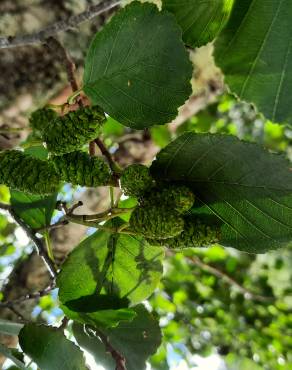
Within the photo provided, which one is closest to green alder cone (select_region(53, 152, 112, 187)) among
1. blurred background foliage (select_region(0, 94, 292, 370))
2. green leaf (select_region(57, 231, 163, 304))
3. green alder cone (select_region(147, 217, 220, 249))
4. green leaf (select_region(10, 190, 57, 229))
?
green alder cone (select_region(147, 217, 220, 249))

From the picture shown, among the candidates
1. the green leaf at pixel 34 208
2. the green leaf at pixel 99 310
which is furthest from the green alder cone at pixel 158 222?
the green leaf at pixel 34 208

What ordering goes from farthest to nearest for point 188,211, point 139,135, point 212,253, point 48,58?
point 212,253 → point 139,135 → point 48,58 → point 188,211

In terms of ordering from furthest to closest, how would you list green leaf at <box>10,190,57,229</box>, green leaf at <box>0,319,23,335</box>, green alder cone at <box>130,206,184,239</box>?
green leaf at <box>10,190,57,229</box> < green leaf at <box>0,319,23,335</box> < green alder cone at <box>130,206,184,239</box>

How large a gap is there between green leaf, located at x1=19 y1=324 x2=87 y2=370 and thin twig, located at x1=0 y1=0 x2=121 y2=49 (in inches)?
28.8

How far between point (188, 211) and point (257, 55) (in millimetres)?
388

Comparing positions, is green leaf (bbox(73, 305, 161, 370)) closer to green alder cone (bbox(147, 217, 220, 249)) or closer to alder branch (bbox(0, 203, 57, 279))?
alder branch (bbox(0, 203, 57, 279))

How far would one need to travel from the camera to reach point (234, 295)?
407cm

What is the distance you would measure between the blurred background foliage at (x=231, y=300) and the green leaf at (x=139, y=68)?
2.71m

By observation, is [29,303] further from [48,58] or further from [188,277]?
[188,277]

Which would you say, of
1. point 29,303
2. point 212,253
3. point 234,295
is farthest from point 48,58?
point 234,295

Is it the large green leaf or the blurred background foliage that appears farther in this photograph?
the blurred background foliage

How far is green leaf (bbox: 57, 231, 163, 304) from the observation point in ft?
4.33

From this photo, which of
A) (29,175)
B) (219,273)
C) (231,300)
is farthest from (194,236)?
(231,300)

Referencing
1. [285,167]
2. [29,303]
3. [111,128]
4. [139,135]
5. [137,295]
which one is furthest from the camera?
[111,128]
